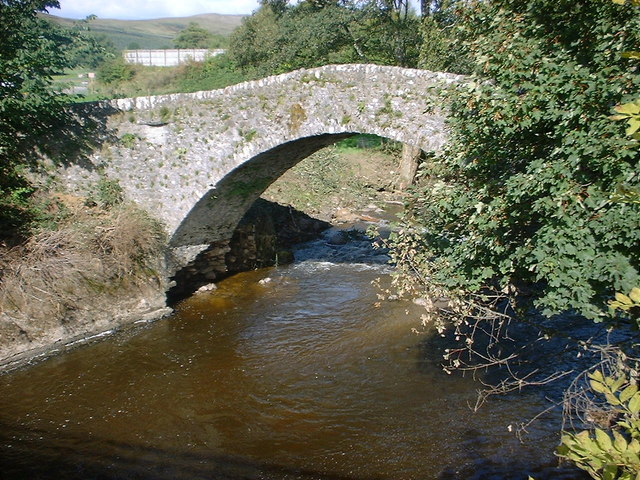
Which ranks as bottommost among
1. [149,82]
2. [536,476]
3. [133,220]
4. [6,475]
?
[6,475]

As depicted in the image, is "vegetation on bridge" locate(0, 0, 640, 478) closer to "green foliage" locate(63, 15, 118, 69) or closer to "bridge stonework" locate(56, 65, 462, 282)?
"bridge stonework" locate(56, 65, 462, 282)

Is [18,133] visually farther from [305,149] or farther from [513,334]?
[513,334]

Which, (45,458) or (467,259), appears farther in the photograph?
(45,458)

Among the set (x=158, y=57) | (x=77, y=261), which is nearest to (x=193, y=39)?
(x=158, y=57)

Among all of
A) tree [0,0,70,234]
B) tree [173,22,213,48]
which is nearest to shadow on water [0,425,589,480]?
tree [0,0,70,234]

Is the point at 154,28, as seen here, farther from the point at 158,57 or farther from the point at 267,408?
the point at 267,408

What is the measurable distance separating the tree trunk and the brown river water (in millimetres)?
9865

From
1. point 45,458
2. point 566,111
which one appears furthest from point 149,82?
point 566,111

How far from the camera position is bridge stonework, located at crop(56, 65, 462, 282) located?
8.59 m

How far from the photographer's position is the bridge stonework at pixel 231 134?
859 centimetres

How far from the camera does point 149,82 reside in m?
34.3

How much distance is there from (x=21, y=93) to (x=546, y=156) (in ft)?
33.2

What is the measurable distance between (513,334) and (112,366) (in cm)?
728

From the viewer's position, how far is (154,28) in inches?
5182
